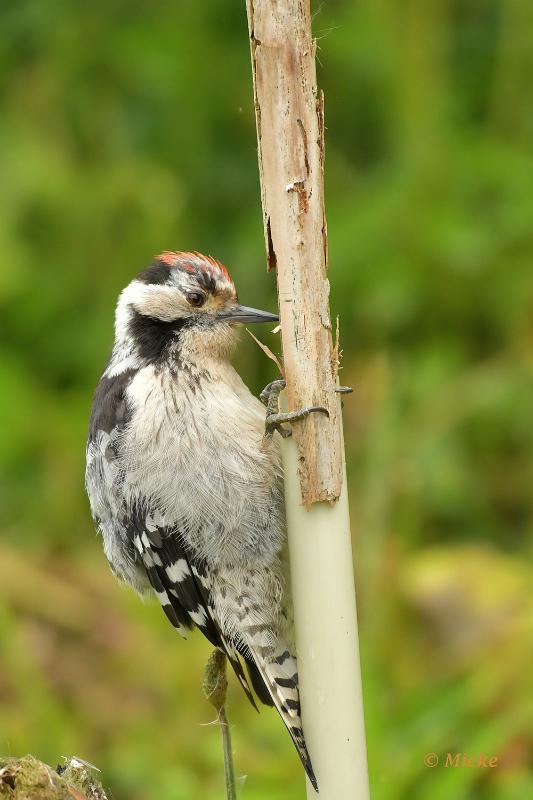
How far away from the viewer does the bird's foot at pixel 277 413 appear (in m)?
2.04

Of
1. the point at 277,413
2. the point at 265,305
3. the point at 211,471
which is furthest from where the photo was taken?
the point at 265,305

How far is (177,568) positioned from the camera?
9.32ft

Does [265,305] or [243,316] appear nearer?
[243,316]

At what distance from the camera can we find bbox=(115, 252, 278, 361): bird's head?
2959 millimetres

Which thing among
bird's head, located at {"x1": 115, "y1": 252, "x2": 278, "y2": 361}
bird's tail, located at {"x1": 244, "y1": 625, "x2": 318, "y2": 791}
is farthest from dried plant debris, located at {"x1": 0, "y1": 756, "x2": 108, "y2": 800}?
bird's head, located at {"x1": 115, "y1": 252, "x2": 278, "y2": 361}

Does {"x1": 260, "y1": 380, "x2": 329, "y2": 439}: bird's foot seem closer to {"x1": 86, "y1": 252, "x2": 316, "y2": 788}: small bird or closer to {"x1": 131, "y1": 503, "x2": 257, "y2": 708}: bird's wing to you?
{"x1": 86, "y1": 252, "x2": 316, "y2": 788}: small bird

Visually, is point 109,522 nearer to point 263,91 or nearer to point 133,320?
point 133,320

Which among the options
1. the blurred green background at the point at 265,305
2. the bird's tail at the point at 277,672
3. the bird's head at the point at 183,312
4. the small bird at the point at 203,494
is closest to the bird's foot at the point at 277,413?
the small bird at the point at 203,494

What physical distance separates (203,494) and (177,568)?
0.74 ft

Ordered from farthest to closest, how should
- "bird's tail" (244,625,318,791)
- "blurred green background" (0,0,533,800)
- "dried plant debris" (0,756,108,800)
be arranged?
"blurred green background" (0,0,533,800)
"bird's tail" (244,625,318,791)
"dried plant debris" (0,756,108,800)

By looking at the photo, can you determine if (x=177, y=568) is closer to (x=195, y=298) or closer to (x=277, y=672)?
(x=277, y=672)

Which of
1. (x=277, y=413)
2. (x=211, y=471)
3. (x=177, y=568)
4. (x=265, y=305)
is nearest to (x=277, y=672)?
(x=177, y=568)

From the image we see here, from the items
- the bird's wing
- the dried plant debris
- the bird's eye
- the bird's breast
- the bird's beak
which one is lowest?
the dried plant debris

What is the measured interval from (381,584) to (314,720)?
77.4 inches
